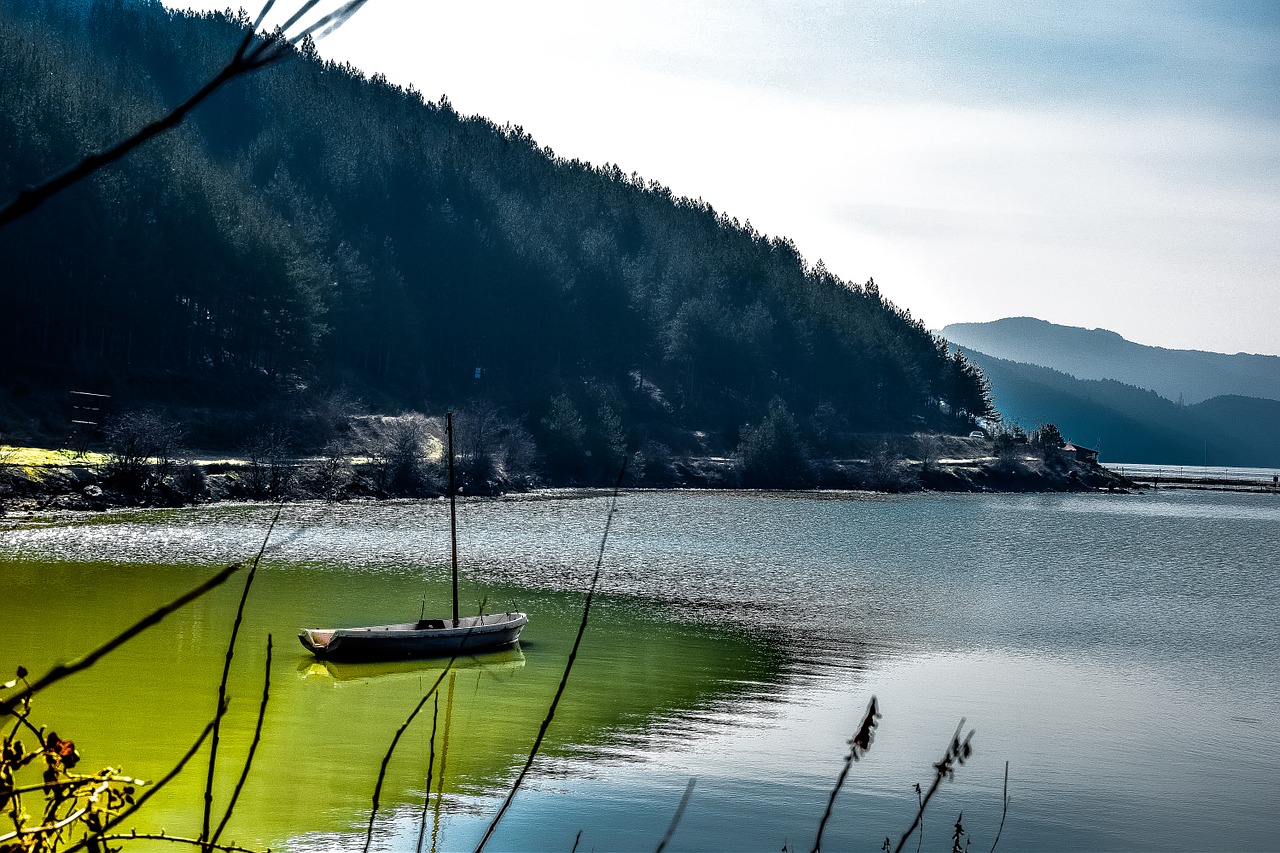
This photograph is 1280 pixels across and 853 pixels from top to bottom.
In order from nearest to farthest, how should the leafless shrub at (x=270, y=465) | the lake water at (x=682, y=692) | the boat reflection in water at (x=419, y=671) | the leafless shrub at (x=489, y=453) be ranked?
the lake water at (x=682, y=692), the boat reflection in water at (x=419, y=671), the leafless shrub at (x=270, y=465), the leafless shrub at (x=489, y=453)

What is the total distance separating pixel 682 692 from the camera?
26094mm

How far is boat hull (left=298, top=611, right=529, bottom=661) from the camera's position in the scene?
25891 mm

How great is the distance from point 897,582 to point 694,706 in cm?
2596

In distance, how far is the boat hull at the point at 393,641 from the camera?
84.9ft

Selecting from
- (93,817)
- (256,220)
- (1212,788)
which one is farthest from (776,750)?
(256,220)

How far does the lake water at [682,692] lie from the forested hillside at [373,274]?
32.2 meters

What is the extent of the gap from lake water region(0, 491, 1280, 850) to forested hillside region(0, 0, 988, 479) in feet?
106

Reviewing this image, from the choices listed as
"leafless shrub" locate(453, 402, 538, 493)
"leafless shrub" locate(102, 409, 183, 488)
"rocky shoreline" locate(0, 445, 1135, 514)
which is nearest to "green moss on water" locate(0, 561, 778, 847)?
"rocky shoreline" locate(0, 445, 1135, 514)

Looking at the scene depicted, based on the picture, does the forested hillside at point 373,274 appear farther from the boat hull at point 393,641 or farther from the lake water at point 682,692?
the boat hull at point 393,641

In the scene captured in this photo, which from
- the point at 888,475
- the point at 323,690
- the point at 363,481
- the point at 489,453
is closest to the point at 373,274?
the point at 489,453

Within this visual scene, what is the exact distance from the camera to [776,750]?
21.2 m

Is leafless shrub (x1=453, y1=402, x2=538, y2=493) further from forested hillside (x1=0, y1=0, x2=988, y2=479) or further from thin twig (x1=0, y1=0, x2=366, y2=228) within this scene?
thin twig (x1=0, y1=0, x2=366, y2=228)

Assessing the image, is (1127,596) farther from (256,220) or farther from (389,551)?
(256,220)

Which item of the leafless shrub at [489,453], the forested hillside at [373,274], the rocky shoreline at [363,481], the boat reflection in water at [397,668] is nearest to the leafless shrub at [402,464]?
the rocky shoreline at [363,481]
